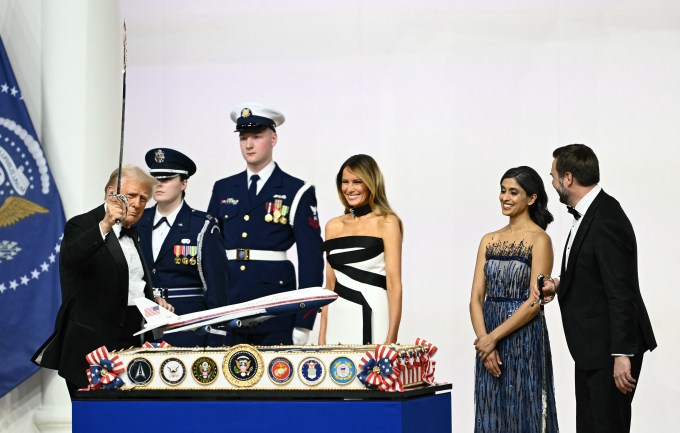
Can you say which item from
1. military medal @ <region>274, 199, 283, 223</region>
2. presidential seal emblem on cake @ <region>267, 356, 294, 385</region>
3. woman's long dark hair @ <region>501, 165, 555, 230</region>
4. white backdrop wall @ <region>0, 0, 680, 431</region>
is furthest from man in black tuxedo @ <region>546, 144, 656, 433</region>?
white backdrop wall @ <region>0, 0, 680, 431</region>

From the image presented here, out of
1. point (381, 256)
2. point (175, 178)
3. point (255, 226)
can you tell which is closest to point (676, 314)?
point (381, 256)

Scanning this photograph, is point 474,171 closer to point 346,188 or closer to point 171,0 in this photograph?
point 346,188

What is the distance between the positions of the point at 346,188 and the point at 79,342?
55.4 inches

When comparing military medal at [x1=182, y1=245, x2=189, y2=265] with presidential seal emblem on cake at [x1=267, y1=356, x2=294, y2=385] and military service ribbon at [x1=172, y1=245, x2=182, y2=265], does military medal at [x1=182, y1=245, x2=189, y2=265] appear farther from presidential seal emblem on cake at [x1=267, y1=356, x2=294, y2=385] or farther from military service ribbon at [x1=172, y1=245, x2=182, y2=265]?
presidential seal emblem on cake at [x1=267, y1=356, x2=294, y2=385]

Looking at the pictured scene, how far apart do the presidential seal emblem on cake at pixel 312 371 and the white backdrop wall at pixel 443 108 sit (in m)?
2.82

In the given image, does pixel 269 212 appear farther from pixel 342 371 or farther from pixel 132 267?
pixel 342 371

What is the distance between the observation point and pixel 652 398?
5.95m

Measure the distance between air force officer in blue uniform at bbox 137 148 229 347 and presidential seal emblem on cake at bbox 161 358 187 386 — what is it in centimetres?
109

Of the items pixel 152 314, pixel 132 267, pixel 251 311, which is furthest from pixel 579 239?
pixel 132 267

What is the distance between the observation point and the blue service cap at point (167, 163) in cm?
486

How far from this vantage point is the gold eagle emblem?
5939mm

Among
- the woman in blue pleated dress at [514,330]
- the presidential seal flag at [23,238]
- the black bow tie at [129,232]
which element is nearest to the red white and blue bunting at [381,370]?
the black bow tie at [129,232]

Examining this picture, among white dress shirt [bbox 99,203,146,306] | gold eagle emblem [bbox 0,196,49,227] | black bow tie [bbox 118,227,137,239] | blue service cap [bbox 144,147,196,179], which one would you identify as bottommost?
white dress shirt [bbox 99,203,146,306]

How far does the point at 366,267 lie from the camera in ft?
16.0
